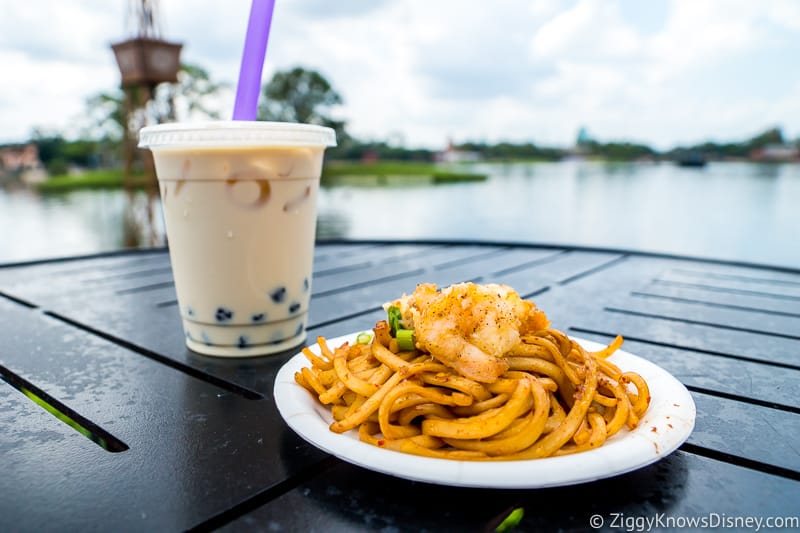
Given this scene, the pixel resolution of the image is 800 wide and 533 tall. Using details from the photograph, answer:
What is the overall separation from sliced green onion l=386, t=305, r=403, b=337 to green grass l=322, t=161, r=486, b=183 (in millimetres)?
23185

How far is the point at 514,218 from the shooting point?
11891 millimetres

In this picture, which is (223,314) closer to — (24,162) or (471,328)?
(471,328)

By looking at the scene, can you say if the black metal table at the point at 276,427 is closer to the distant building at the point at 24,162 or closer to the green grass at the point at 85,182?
the green grass at the point at 85,182

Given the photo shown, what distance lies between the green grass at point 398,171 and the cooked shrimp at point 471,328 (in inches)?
916

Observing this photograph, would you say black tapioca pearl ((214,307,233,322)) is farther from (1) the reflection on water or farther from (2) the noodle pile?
(1) the reflection on water

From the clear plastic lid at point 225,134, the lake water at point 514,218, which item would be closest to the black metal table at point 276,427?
the clear plastic lid at point 225,134

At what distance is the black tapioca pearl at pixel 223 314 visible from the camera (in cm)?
107

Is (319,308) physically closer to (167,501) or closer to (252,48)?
(252,48)

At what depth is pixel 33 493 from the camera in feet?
1.97

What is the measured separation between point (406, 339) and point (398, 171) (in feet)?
86.4

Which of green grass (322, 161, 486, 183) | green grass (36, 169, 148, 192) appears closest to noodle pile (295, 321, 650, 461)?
green grass (322, 161, 486, 183)

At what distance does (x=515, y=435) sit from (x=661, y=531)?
166 mm

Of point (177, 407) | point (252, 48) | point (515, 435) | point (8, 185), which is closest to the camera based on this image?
point (515, 435)

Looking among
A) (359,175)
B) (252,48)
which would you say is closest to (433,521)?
(252,48)
